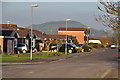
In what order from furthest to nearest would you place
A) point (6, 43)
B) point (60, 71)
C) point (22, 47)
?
point (22, 47) → point (6, 43) → point (60, 71)

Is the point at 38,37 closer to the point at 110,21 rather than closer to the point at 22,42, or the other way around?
the point at 22,42

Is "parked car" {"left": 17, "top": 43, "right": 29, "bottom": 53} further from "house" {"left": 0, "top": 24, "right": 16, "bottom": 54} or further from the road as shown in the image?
the road

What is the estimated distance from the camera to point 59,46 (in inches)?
2260

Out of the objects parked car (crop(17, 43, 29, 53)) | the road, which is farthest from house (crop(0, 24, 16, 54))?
the road

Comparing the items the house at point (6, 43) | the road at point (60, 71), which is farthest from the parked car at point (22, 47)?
the road at point (60, 71)

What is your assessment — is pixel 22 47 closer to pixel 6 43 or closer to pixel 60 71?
pixel 6 43

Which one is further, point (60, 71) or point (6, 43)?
point (6, 43)

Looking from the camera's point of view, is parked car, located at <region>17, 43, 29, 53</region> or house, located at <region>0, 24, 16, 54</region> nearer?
house, located at <region>0, 24, 16, 54</region>

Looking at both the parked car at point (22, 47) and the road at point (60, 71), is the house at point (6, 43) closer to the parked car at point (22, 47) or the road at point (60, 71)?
the parked car at point (22, 47)

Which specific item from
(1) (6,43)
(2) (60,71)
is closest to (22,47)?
(1) (6,43)

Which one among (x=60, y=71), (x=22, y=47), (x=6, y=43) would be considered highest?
(x=6, y=43)

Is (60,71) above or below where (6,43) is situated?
below

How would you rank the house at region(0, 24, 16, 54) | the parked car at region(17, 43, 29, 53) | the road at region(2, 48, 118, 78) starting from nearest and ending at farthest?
the road at region(2, 48, 118, 78), the house at region(0, 24, 16, 54), the parked car at region(17, 43, 29, 53)

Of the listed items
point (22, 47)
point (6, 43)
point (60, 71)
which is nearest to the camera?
point (60, 71)
